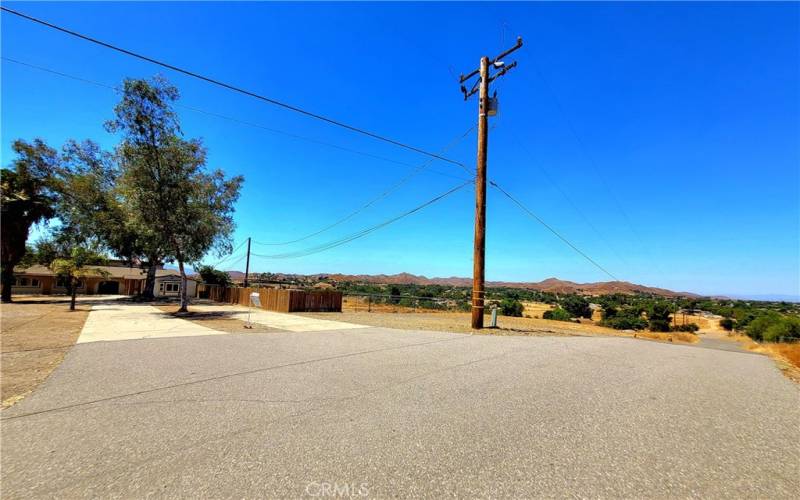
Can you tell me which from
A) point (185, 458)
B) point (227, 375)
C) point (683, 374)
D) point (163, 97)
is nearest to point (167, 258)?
point (163, 97)

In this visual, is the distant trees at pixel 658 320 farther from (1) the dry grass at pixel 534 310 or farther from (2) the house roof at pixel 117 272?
(2) the house roof at pixel 117 272

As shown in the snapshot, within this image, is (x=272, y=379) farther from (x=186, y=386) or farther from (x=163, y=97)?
(x=163, y=97)

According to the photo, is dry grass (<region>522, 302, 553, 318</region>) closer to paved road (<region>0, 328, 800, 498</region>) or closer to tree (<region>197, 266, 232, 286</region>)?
paved road (<region>0, 328, 800, 498</region>)

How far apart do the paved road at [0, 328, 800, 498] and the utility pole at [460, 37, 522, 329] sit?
22.2 ft

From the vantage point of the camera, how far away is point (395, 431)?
12.3 feet

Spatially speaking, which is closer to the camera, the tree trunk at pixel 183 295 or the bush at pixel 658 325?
the tree trunk at pixel 183 295

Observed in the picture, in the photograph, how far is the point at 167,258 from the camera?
25906mm

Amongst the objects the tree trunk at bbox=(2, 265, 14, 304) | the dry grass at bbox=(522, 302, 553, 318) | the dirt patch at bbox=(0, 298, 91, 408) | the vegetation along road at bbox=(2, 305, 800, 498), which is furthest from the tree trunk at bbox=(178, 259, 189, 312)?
the dry grass at bbox=(522, 302, 553, 318)

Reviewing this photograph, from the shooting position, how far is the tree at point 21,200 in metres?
25.7

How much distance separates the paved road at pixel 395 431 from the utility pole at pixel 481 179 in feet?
22.2

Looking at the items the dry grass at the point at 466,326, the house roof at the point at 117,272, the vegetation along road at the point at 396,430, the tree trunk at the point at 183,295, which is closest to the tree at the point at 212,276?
the house roof at the point at 117,272

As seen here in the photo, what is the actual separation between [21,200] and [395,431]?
35567 mm

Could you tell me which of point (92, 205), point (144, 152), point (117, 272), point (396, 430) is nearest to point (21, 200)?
point (92, 205)

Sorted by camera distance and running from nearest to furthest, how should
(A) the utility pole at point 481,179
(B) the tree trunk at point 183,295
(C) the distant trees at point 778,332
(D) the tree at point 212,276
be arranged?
(A) the utility pole at point 481,179
(B) the tree trunk at point 183,295
(C) the distant trees at point 778,332
(D) the tree at point 212,276
